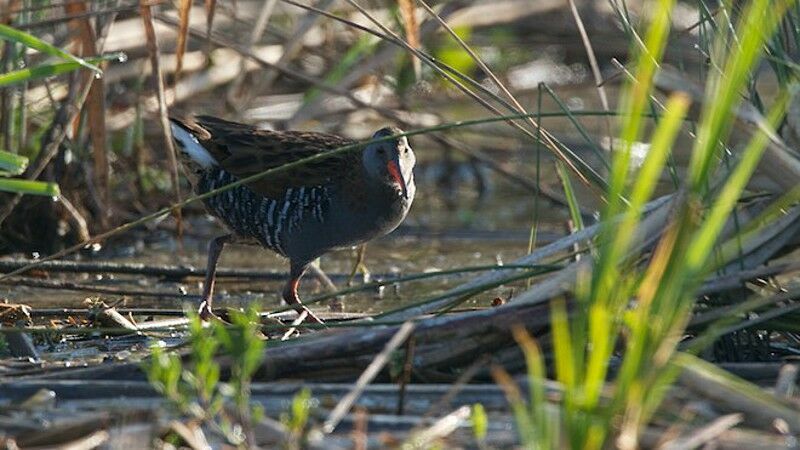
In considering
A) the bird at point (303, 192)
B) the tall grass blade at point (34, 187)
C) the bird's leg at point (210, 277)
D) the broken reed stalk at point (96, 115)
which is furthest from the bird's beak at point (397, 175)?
the tall grass blade at point (34, 187)

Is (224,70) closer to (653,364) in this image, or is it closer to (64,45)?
(64,45)

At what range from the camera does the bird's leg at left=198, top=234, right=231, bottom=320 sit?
16.3 ft

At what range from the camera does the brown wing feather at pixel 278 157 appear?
5.39 metres

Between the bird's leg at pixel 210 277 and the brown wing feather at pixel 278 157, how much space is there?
313 mm

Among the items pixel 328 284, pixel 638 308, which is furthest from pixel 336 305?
pixel 638 308

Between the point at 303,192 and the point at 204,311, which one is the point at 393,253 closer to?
the point at 303,192

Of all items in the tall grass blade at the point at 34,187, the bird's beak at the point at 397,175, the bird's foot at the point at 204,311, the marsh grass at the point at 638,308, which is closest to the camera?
the marsh grass at the point at 638,308

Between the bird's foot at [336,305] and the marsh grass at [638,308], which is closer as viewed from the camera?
the marsh grass at [638,308]

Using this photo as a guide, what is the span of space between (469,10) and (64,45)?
115 inches

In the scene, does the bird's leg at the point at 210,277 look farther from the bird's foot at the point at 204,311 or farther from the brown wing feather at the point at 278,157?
the brown wing feather at the point at 278,157

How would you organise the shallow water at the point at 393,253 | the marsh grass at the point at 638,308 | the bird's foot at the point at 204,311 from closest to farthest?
the marsh grass at the point at 638,308 → the bird's foot at the point at 204,311 → the shallow water at the point at 393,253

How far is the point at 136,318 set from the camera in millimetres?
4855

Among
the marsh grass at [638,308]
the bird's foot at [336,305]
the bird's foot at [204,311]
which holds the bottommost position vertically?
the marsh grass at [638,308]

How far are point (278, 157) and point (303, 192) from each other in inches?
6.4
